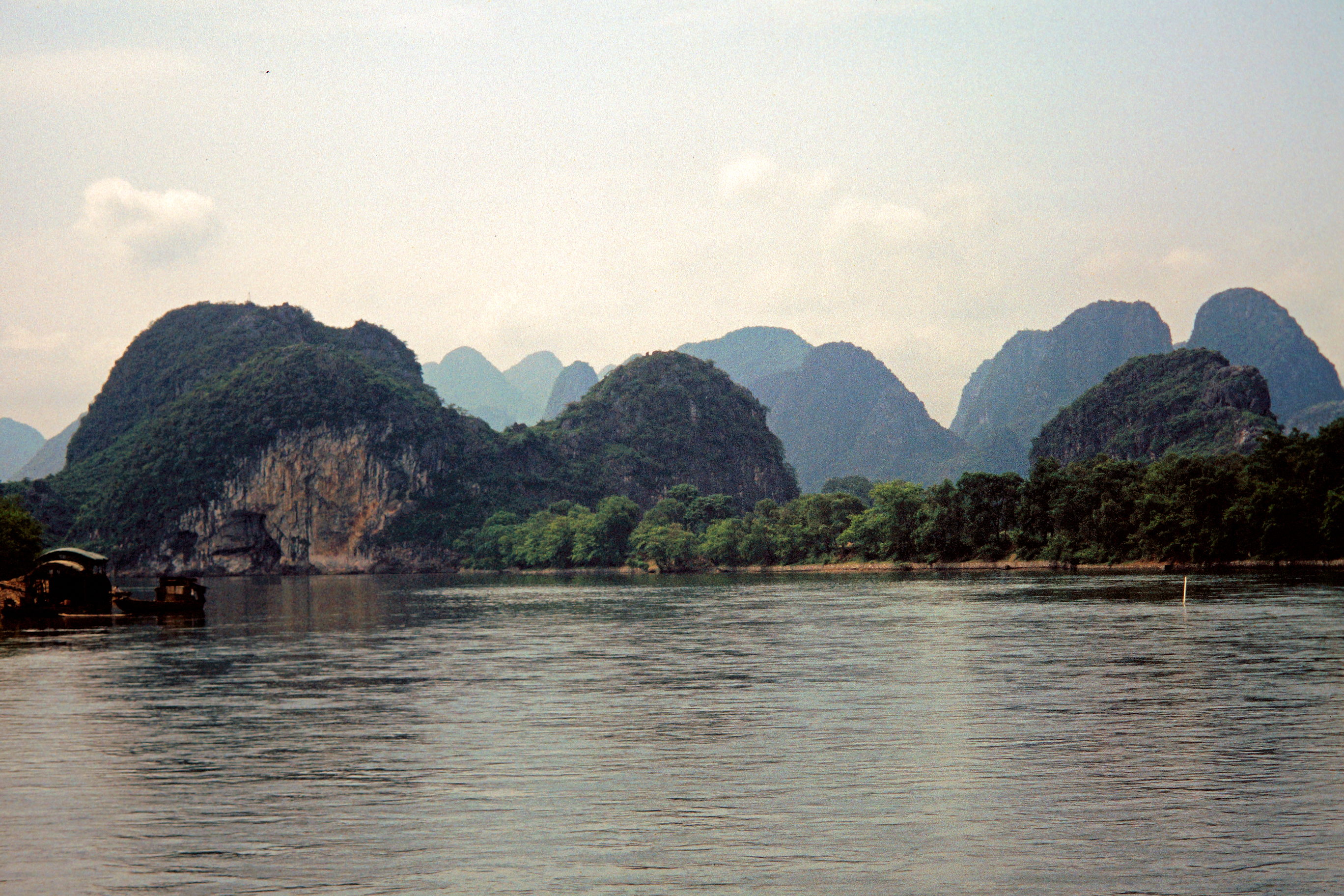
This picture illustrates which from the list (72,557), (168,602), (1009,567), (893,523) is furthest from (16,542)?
(893,523)

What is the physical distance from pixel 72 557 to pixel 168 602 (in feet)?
19.3

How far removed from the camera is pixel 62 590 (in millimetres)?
71938

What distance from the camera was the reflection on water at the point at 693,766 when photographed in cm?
1434

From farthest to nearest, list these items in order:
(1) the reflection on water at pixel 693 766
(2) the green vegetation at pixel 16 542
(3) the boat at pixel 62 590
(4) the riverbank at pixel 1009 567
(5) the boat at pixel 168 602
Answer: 1. (4) the riverbank at pixel 1009 567
2. (2) the green vegetation at pixel 16 542
3. (5) the boat at pixel 168 602
4. (3) the boat at pixel 62 590
5. (1) the reflection on water at pixel 693 766

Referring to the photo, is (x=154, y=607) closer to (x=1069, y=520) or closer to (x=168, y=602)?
(x=168, y=602)

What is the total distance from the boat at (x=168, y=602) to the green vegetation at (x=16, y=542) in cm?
1248

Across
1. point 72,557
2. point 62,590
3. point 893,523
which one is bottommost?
point 62,590

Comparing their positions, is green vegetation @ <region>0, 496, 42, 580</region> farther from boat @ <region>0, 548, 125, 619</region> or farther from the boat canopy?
the boat canopy

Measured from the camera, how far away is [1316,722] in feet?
82.1

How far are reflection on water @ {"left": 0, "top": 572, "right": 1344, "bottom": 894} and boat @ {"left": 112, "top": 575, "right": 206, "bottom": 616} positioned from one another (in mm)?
24082

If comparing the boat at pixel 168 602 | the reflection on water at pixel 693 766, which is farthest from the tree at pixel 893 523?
the reflection on water at pixel 693 766

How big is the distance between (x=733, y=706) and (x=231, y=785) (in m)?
12.5

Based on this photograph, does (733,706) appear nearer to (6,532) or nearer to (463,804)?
(463,804)

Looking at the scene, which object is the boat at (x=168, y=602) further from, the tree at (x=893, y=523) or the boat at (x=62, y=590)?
the tree at (x=893, y=523)
